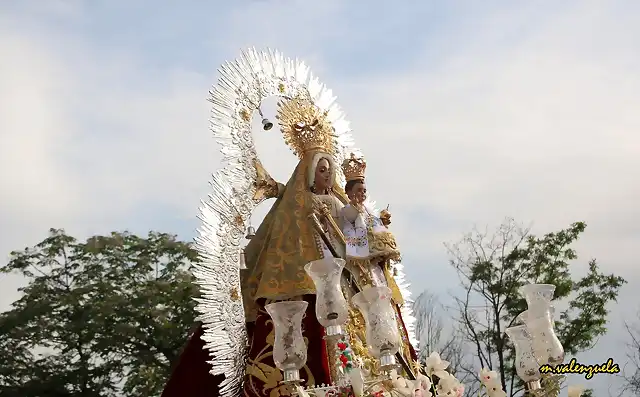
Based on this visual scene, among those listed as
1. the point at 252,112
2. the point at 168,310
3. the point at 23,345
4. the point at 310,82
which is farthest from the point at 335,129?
the point at 23,345

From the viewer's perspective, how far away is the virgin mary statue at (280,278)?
4828mm

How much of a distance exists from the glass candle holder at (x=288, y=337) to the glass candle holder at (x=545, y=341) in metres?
0.97

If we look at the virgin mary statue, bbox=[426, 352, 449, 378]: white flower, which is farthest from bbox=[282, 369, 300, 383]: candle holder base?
the virgin mary statue

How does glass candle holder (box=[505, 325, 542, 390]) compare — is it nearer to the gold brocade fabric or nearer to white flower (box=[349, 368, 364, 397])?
white flower (box=[349, 368, 364, 397])

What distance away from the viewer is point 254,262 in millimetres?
5367

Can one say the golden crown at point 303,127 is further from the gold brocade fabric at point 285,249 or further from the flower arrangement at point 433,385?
the flower arrangement at point 433,385

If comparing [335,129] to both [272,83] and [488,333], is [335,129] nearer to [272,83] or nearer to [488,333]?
[272,83]

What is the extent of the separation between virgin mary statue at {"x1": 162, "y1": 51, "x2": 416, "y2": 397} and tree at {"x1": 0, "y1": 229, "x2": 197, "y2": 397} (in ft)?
23.5

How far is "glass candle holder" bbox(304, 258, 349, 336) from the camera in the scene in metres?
3.18

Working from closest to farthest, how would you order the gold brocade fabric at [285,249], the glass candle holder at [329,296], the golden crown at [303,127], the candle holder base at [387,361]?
the candle holder base at [387,361] < the glass candle holder at [329,296] < the gold brocade fabric at [285,249] < the golden crown at [303,127]

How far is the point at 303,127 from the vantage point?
572 cm

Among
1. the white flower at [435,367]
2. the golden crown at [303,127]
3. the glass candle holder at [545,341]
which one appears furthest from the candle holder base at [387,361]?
the golden crown at [303,127]

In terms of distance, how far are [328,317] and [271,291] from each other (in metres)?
1.86

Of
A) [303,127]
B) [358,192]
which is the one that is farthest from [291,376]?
[303,127]
